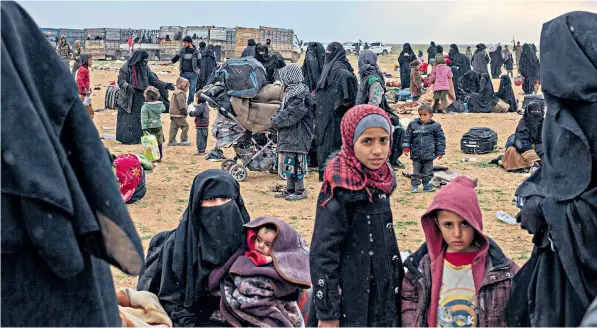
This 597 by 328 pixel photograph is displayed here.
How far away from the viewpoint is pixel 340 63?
917cm

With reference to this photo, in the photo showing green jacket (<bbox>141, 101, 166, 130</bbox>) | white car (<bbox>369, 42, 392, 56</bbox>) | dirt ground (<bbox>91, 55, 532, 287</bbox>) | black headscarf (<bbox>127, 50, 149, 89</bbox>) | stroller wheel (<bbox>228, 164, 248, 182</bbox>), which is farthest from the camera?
white car (<bbox>369, 42, 392, 56</bbox>)

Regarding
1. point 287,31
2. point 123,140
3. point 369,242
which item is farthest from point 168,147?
point 287,31

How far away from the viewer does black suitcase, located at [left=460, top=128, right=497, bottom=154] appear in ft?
39.9

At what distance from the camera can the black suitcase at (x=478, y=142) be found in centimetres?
1216

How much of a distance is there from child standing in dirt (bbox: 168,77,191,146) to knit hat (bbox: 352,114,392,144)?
8569mm

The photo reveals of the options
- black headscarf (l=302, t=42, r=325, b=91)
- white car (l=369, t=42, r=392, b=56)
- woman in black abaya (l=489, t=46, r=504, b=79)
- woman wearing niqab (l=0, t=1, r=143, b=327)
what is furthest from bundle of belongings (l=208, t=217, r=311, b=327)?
white car (l=369, t=42, r=392, b=56)

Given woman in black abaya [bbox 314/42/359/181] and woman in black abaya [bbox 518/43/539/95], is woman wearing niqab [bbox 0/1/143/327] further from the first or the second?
woman in black abaya [bbox 518/43/539/95]

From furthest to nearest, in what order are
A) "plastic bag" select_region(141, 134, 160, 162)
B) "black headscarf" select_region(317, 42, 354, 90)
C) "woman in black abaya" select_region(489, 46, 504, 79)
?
1. "woman in black abaya" select_region(489, 46, 504, 79)
2. "plastic bag" select_region(141, 134, 160, 162)
3. "black headscarf" select_region(317, 42, 354, 90)

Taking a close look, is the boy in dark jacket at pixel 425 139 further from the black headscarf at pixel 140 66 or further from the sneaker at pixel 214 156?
the black headscarf at pixel 140 66

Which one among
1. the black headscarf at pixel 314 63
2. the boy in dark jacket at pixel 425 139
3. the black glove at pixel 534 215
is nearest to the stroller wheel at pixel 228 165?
the black headscarf at pixel 314 63

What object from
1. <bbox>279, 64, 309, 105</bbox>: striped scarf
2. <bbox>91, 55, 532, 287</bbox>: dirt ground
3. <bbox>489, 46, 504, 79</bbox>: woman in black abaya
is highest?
<bbox>489, 46, 504, 79</bbox>: woman in black abaya

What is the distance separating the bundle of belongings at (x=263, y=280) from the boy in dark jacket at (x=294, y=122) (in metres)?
4.35

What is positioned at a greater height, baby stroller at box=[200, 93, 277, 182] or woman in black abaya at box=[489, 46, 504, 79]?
woman in black abaya at box=[489, 46, 504, 79]

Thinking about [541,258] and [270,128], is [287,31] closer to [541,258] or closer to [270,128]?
[270,128]
